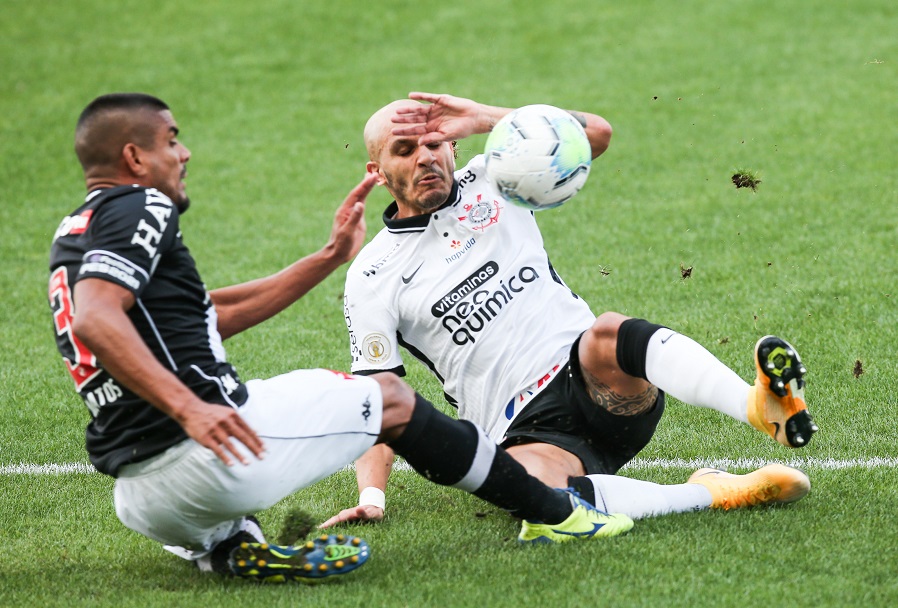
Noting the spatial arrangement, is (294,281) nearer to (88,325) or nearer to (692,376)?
(88,325)

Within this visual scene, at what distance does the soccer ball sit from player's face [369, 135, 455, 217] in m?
0.53

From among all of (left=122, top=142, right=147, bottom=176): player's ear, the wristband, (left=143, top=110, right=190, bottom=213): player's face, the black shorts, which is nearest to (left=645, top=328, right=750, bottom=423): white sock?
the black shorts

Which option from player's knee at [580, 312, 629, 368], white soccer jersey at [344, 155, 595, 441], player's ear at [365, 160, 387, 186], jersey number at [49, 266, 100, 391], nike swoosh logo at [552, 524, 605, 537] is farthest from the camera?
player's ear at [365, 160, 387, 186]

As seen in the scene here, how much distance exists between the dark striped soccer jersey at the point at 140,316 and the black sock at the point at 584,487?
Answer: 59.1 inches

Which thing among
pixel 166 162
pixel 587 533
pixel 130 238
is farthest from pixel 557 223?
pixel 130 238

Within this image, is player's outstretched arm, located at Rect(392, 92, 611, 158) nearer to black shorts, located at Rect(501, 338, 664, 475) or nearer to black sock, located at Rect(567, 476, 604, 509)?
black shorts, located at Rect(501, 338, 664, 475)

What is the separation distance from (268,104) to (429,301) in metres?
10.9

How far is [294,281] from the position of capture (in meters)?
4.76

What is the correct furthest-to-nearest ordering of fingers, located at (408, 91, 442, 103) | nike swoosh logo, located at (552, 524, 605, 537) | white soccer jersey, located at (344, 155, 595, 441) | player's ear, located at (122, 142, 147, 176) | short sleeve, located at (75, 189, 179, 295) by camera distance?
white soccer jersey, located at (344, 155, 595, 441), fingers, located at (408, 91, 442, 103), nike swoosh logo, located at (552, 524, 605, 537), player's ear, located at (122, 142, 147, 176), short sleeve, located at (75, 189, 179, 295)

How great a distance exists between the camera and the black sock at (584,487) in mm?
4785

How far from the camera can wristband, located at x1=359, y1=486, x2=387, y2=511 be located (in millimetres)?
5129

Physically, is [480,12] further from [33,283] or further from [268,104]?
[33,283]

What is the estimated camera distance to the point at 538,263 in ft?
18.0

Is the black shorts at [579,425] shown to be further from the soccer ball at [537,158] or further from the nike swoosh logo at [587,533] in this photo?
the soccer ball at [537,158]
